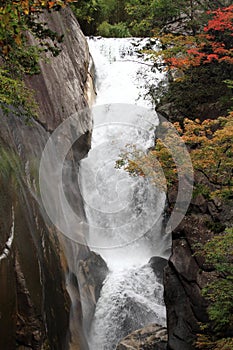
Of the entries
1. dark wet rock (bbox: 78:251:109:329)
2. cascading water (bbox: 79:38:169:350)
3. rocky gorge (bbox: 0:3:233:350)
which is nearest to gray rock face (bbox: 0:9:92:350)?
rocky gorge (bbox: 0:3:233:350)

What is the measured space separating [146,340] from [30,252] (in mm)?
3999

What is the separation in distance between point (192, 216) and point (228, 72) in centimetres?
425

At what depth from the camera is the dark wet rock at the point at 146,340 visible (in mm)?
9039

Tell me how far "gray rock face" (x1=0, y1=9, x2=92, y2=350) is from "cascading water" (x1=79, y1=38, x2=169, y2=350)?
1211 millimetres

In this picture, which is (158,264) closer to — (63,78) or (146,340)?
(146,340)

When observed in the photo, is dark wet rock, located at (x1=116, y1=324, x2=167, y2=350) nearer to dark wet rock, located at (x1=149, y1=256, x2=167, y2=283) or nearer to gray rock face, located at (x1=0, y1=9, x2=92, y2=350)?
gray rock face, located at (x1=0, y1=9, x2=92, y2=350)

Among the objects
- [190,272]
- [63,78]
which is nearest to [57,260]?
[190,272]

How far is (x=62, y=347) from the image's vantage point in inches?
303

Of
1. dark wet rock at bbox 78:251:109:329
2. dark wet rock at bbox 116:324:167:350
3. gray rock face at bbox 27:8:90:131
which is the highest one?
gray rock face at bbox 27:8:90:131

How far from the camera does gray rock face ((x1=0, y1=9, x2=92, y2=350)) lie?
5680mm

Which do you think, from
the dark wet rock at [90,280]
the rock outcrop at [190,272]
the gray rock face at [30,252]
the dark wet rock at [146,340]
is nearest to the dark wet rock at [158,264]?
the dark wet rock at [90,280]

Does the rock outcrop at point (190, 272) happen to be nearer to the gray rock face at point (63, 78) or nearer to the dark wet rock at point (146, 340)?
the dark wet rock at point (146, 340)

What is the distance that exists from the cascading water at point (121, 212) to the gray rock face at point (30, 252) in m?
1.21

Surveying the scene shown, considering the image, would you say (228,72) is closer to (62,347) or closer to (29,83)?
(29,83)
